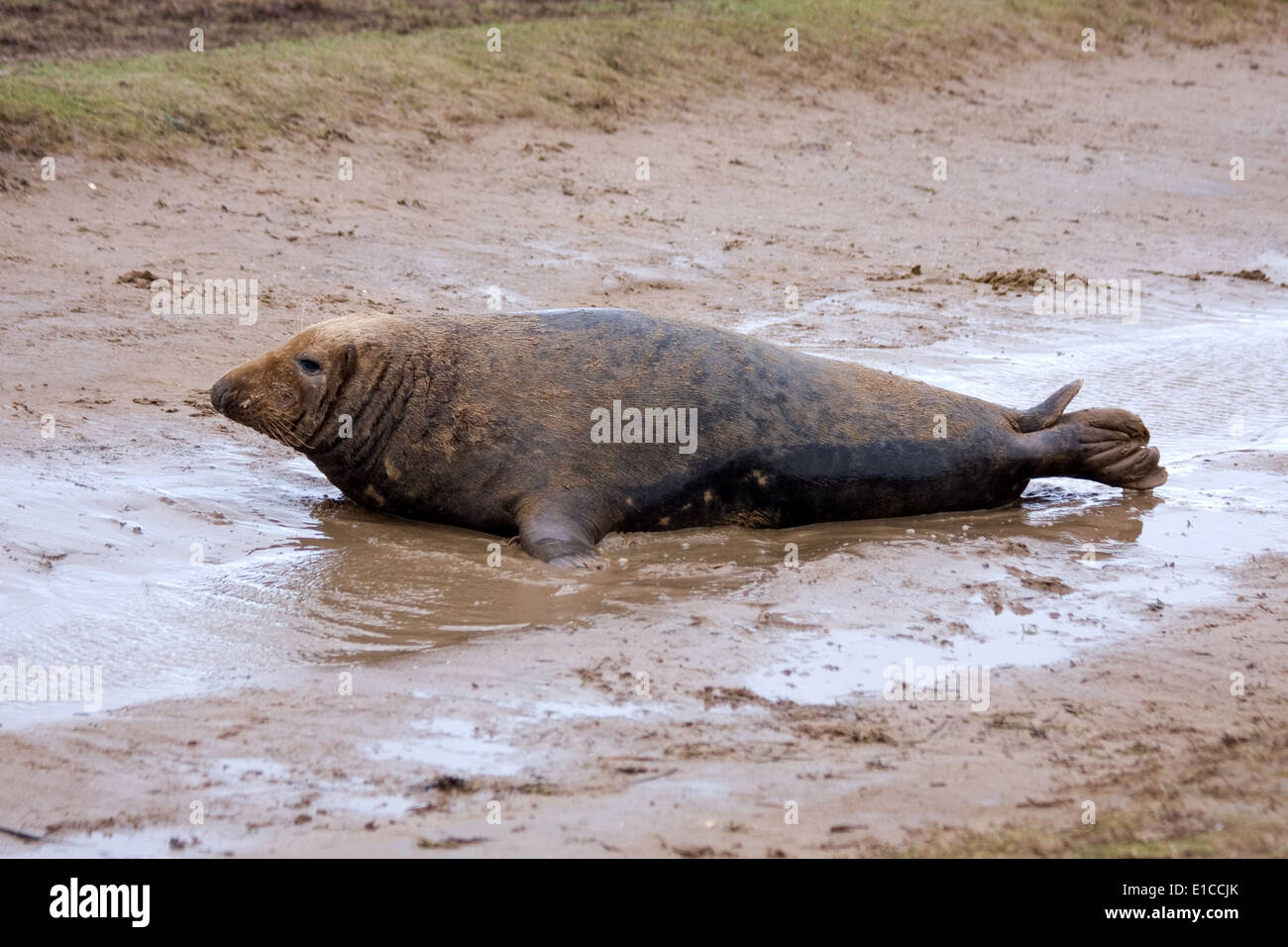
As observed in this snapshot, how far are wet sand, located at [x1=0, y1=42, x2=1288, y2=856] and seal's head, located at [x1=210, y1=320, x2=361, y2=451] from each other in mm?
350

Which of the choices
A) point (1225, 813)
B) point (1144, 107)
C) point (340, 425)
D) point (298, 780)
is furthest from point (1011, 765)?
point (1144, 107)

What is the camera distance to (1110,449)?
6449mm

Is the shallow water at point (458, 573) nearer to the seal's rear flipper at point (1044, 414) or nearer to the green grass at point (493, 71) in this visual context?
the seal's rear flipper at point (1044, 414)

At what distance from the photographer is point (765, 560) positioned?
536 cm

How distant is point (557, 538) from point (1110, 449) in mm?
2676

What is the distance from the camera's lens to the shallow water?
4383 mm

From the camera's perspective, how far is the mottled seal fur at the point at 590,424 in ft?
18.7

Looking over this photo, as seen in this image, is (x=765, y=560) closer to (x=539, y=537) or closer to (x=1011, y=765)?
(x=539, y=537)

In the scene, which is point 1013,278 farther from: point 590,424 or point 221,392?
point 221,392

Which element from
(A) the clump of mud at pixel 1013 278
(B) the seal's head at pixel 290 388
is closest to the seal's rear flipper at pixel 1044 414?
(B) the seal's head at pixel 290 388

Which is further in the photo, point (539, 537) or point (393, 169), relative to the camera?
point (393, 169)

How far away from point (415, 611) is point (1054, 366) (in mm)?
5020

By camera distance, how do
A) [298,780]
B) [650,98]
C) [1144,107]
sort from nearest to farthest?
[298,780], [650,98], [1144,107]

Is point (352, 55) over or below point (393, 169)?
over
